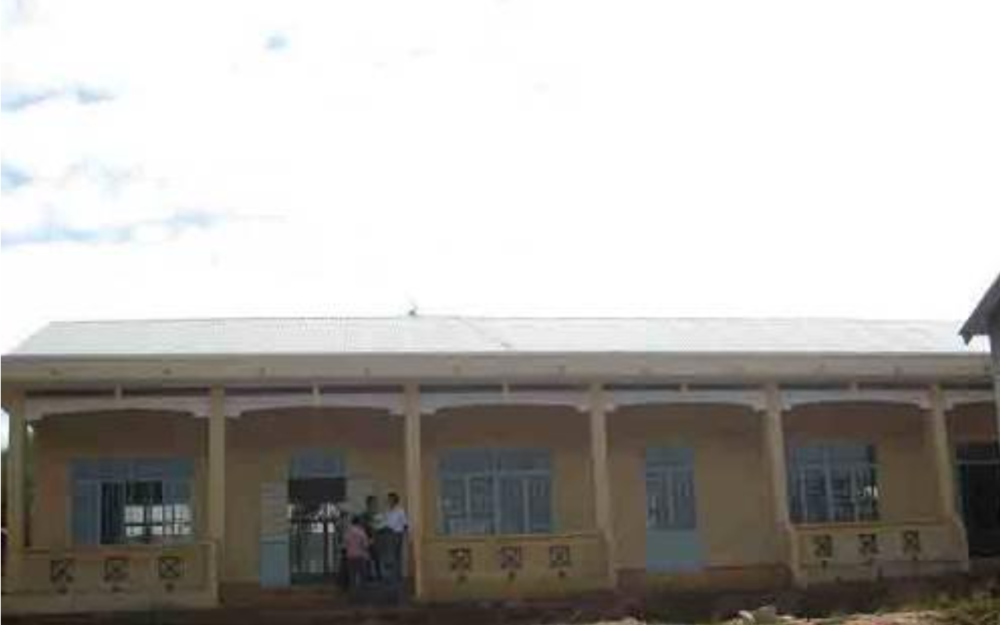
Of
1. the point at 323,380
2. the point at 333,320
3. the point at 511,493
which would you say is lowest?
the point at 511,493

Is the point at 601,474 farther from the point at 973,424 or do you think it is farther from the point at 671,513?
the point at 973,424

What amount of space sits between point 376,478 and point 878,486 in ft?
27.9

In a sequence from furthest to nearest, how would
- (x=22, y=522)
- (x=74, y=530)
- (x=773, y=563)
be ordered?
(x=773, y=563)
(x=74, y=530)
(x=22, y=522)

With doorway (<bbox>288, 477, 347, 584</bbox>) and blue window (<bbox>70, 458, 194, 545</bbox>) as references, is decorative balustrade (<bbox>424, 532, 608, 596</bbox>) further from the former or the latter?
blue window (<bbox>70, 458, 194, 545</bbox>)

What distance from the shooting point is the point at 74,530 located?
21.9 m

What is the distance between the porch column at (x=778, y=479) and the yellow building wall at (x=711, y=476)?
3.52 ft

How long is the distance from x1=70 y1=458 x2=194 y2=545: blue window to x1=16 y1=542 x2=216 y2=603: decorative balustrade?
79.5 inches

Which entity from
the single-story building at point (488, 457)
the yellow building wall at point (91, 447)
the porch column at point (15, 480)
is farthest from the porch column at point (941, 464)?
the porch column at point (15, 480)

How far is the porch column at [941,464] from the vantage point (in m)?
22.7

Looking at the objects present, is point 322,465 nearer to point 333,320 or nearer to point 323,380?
point 323,380

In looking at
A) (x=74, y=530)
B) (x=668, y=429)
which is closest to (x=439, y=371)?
(x=668, y=429)

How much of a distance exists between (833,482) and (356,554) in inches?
339

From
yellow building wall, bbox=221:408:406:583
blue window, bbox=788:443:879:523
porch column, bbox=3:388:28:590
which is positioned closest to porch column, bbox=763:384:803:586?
blue window, bbox=788:443:879:523

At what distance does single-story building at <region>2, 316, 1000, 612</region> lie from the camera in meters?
20.5
